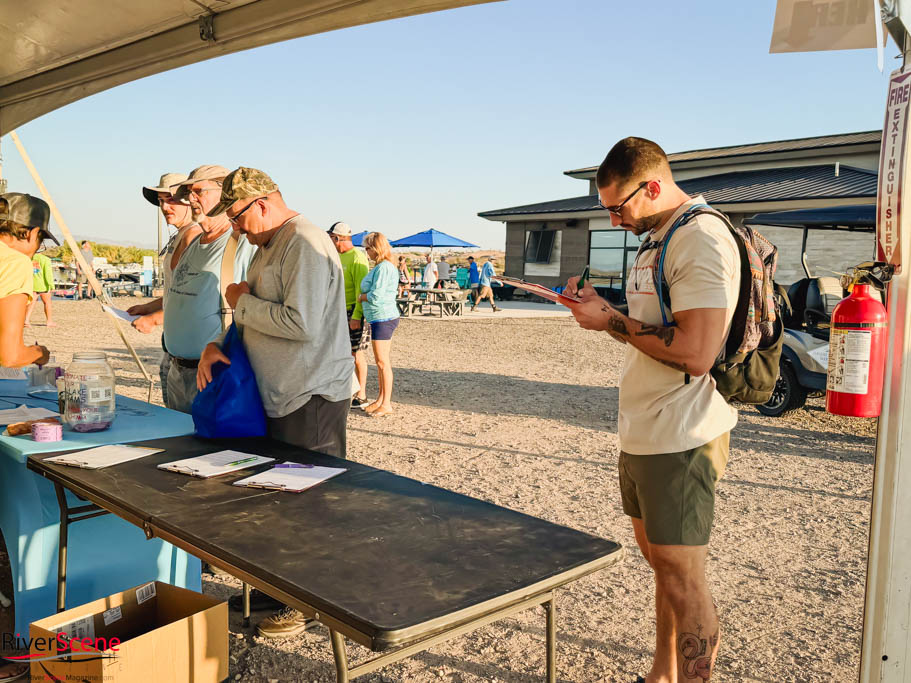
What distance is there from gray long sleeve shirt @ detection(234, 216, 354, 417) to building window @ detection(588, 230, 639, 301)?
20107 mm

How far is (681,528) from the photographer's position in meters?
2.19

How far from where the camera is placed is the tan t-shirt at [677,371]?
82.3 inches

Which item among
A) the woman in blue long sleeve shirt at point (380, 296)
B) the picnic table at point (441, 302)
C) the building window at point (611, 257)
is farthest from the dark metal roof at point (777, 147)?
the woman in blue long sleeve shirt at point (380, 296)

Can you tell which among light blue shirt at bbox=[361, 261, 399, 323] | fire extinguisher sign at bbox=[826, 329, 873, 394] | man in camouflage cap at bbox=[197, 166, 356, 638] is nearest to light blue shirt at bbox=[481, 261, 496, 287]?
light blue shirt at bbox=[361, 261, 399, 323]

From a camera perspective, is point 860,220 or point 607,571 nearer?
point 607,571

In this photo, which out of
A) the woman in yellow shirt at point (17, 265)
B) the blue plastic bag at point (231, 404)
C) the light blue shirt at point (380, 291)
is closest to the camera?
the blue plastic bag at point (231, 404)

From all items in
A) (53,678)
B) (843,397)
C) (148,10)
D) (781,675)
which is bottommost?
(781,675)

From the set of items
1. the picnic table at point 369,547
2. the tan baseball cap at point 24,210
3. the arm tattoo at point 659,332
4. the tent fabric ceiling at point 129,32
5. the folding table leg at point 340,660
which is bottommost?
the folding table leg at point 340,660

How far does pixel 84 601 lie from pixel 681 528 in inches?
93.2

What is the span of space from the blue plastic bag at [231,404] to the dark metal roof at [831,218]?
17.6 feet

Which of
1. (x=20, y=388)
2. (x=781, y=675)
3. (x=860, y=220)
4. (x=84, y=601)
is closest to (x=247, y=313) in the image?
(x=84, y=601)

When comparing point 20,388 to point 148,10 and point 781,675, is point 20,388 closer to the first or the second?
point 148,10

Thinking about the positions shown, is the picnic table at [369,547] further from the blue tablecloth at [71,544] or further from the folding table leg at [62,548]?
the blue tablecloth at [71,544]

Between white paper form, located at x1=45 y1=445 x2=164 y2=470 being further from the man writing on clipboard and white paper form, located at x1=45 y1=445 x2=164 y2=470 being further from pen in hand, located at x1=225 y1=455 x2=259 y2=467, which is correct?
the man writing on clipboard
